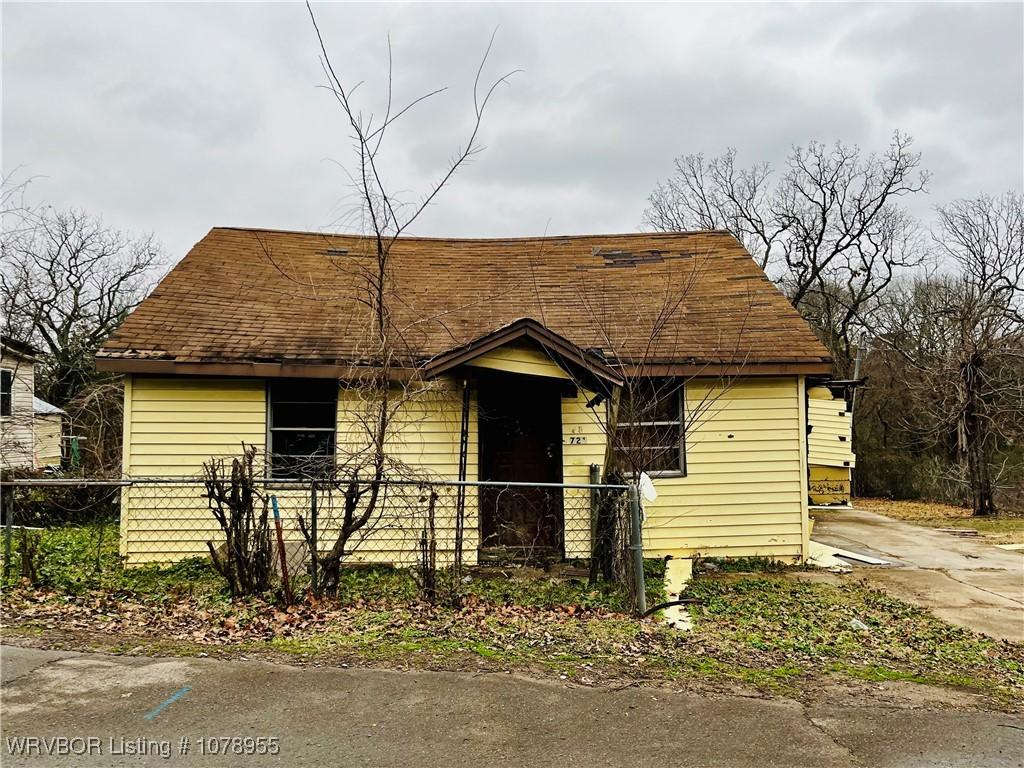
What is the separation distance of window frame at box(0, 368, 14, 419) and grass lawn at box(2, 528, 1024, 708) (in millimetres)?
19577

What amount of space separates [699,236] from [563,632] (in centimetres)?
942

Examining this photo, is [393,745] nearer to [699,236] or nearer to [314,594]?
[314,594]

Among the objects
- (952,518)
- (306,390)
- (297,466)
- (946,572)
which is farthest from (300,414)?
(952,518)

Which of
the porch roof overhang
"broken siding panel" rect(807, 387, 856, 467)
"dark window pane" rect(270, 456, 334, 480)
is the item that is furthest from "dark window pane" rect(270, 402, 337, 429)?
"broken siding panel" rect(807, 387, 856, 467)

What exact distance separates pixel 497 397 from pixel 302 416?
2.64 metres

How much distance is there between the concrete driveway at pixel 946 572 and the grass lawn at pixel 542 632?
0.60m

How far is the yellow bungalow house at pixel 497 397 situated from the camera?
8883 millimetres

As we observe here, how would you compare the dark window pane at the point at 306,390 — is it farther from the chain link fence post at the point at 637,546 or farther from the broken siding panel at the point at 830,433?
the broken siding panel at the point at 830,433

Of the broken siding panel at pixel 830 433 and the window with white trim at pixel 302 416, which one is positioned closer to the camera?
the window with white trim at pixel 302 416

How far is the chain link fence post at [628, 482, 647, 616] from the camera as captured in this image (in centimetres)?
619

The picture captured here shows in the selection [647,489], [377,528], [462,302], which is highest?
[462,302]

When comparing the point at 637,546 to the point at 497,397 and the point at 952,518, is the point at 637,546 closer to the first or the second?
the point at 497,397

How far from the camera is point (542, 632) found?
5.80 m

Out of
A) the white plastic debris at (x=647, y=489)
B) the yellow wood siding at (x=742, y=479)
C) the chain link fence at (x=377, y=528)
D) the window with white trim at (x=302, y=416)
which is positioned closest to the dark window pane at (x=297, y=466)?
the window with white trim at (x=302, y=416)
